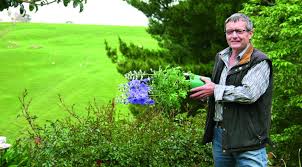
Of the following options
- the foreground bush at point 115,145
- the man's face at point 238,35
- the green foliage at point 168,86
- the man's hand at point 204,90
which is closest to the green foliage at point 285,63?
the foreground bush at point 115,145

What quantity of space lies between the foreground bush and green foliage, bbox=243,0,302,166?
1.41 m

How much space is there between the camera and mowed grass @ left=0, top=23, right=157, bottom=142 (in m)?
13.3

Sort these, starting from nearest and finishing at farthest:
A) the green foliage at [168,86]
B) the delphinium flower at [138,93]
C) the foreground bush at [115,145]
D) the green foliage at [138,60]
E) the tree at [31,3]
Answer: the tree at [31,3] → the green foliage at [168,86] → the delphinium flower at [138,93] → the foreground bush at [115,145] → the green foliage at [138,60]

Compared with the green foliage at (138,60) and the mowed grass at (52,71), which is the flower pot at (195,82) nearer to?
the green foliage at (138,60)

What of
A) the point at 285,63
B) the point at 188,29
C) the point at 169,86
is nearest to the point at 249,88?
the point at 169,86

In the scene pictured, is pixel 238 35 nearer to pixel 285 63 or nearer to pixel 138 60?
pixel 285 63

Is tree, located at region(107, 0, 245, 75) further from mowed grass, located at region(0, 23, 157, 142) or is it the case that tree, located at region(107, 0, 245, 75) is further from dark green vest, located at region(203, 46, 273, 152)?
dark green vest, located at region(203, 46, 273, 152)

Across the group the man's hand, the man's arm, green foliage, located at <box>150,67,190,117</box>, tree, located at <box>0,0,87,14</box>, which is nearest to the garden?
green foliage, located at <box>150,67,190,117</box>

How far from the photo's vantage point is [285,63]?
17.9 feet

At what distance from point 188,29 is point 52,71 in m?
8.70

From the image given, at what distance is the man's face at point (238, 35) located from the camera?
2.83 meters

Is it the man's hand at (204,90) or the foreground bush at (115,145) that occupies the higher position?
the man's hand at (204,90)

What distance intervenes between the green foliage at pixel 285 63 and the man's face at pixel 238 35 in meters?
2.67

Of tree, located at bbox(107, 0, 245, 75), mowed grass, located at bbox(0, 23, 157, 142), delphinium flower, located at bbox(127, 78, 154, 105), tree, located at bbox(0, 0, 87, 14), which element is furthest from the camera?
mowed grass, located at bbox(0, 23, 157, 142)
